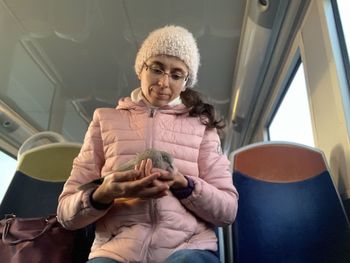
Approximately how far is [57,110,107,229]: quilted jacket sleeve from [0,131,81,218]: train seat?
0.53 meters

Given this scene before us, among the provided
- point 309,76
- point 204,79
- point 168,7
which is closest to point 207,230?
point 309,76

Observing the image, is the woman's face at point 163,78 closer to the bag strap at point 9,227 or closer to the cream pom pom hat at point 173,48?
the cream pom pom hat at point 173,48

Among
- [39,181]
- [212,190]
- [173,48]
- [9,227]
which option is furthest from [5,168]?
[212,190]

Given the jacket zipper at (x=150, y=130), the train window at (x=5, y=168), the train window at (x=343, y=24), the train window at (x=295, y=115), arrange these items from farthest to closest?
the train window at (x=5, y=168) → the train window at (x=295, y=115) → the train window at (x=343, y=24) → the jacket zipper at (x=150, y=130)

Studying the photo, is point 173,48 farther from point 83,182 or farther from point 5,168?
point 5,168

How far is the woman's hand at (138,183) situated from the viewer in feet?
2.71

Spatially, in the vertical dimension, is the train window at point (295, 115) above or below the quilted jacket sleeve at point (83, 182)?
above

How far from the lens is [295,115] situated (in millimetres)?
2205

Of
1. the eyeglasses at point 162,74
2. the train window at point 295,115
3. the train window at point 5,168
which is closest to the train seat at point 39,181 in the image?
the eyeglasses at point 162,74

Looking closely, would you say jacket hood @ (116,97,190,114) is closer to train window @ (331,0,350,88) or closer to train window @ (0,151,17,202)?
train window @ (331,0,350,88)

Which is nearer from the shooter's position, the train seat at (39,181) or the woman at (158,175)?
the woman at (158,175)

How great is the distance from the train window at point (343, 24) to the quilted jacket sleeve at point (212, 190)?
646 mm

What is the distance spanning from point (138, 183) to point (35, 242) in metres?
0.47

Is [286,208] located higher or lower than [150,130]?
lower
